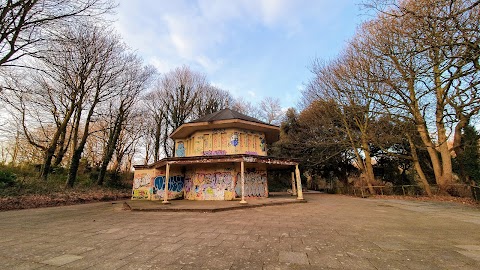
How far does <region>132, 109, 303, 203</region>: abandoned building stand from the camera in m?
12.4

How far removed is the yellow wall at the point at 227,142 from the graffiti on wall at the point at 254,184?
1.41 meters

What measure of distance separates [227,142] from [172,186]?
4.47 m

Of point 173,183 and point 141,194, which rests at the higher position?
point 173,183

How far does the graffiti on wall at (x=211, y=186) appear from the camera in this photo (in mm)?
12305

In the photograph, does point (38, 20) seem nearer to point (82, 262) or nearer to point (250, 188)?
point (82, 262)

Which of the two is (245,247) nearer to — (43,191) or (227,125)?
(227,125)

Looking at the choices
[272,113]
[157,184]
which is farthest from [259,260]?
[272,113]

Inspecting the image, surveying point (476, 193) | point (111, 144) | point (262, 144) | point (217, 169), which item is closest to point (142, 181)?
point (217, 169)

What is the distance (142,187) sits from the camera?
14242 mm

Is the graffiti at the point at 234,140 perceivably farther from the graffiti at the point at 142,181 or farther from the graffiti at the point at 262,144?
the graffiti at the point at 142,181

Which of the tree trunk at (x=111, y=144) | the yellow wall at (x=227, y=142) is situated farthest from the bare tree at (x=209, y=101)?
the yellow wall at (x=227, y=142)

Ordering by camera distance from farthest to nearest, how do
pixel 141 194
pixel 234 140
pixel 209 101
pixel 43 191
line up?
pixel 209 101
pixel 141 194
pixel 234 140
pixel 43 191

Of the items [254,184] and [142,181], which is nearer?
[254,184]

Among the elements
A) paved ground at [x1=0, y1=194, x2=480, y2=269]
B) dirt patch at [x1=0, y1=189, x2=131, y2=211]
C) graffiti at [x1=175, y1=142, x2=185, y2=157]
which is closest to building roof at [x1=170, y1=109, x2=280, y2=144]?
graffiti at [x1=175, y1=142, x2=185, y2=157]
